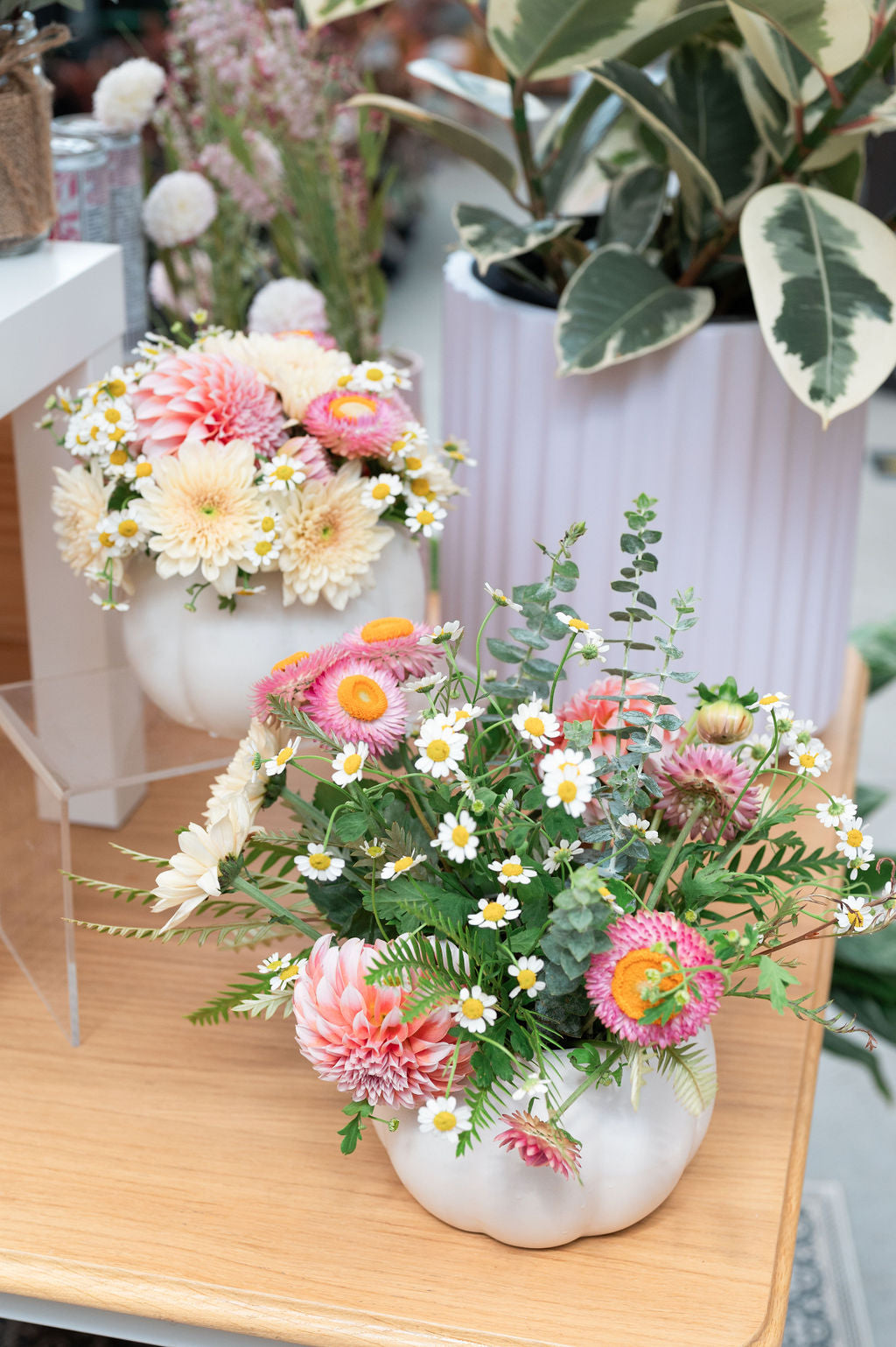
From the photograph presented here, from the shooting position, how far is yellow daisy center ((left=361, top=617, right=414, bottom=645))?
0.59 metres

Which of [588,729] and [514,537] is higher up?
[588,729]

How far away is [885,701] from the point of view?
270 centimetres

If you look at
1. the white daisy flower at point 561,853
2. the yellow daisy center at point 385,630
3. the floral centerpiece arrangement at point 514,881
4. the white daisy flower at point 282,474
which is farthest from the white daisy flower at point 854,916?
the white daisy flower at point 282,474

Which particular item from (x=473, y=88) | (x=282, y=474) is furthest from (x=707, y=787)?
(x=473, y=88)

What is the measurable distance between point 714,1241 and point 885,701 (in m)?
2.26

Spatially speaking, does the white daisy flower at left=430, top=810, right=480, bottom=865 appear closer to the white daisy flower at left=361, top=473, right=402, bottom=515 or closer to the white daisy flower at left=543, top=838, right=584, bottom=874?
the white daisy flower at left=543, top=838, right=584, bottom=874

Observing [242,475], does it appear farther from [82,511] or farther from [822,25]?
[822,25]

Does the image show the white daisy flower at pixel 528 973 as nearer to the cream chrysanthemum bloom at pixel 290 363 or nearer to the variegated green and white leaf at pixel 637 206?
the cream chrysanthemum bloom at pixel 290 363

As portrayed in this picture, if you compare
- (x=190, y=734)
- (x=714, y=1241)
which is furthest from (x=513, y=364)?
(x=714, y=1241)

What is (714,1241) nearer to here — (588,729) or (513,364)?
(588,729)

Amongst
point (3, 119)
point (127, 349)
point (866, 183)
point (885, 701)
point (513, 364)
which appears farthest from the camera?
point (866, 183)

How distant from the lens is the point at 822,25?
71 cm

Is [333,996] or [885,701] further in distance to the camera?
[885,701]

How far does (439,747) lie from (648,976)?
0.37 feet
